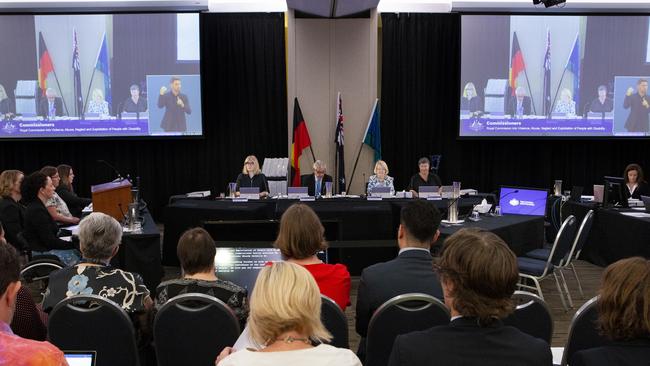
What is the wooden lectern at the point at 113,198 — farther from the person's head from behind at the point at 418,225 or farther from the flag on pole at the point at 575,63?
the flag on pole at the point at 575,63

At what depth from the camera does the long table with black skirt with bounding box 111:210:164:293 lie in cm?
514

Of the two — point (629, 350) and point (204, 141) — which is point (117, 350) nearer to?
point (629, 350)

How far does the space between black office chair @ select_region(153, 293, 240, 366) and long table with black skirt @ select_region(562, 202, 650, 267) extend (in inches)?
194

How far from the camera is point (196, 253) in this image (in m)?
2.73

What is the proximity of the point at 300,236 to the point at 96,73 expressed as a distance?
7.47m

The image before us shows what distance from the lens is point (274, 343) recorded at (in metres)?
1.57

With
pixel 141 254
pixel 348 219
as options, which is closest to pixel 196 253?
pixel 141 254

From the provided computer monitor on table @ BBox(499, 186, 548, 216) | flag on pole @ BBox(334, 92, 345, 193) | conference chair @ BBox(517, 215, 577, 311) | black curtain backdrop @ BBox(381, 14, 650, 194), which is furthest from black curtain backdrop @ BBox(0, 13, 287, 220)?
conference chair @ BBox(517, 215, 577, 311)

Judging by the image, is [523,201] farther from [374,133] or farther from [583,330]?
[583,330]

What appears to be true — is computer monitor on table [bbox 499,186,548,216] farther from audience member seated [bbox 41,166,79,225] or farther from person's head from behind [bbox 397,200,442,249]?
audience member seated [bbox 41,166,79,225]

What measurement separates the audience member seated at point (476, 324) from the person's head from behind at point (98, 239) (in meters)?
1.88

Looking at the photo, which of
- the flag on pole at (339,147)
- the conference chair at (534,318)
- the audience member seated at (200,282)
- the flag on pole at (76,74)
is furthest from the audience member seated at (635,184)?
the flag on pole at (76,74)

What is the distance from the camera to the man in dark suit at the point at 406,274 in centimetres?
265

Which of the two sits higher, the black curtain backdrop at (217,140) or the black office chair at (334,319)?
the black curtain backdrop at (217,140)
